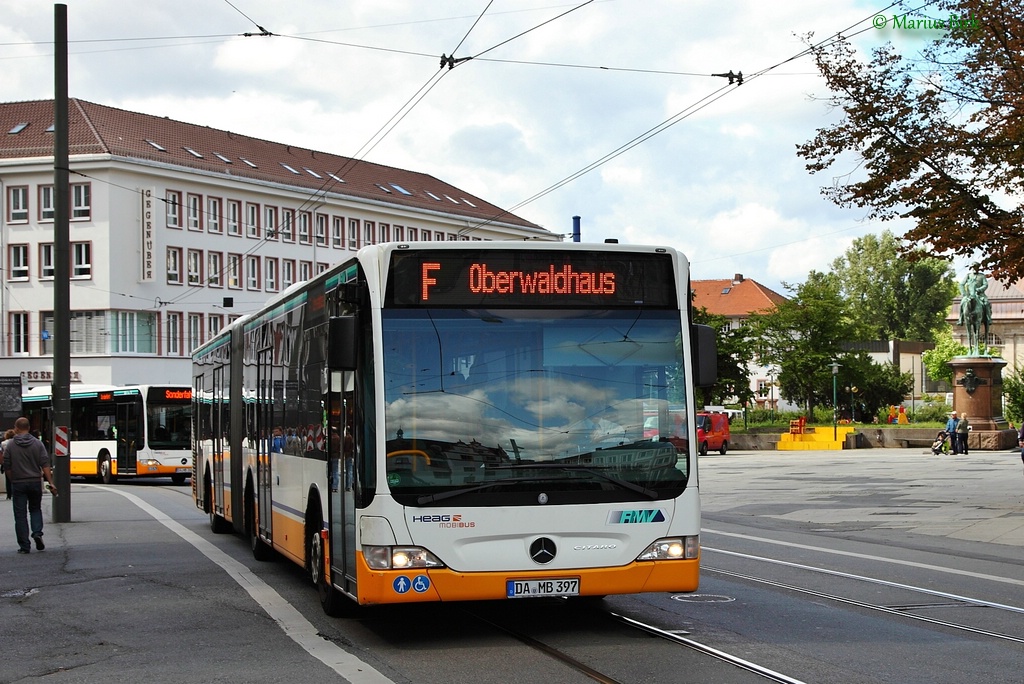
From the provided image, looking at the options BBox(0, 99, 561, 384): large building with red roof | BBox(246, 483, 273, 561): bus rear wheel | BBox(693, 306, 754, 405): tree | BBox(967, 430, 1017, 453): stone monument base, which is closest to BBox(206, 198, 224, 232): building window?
BBox(0, 99, 561, 384): large building with red roof

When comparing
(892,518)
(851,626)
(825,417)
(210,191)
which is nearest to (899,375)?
(825,417)

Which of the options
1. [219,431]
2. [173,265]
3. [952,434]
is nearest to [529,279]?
[219,431]

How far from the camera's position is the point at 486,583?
9.09 m

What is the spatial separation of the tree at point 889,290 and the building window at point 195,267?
63.6 m

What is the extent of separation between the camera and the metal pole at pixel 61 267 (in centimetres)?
2233

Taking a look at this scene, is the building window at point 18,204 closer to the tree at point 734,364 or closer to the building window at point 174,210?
the building window at point 174,210

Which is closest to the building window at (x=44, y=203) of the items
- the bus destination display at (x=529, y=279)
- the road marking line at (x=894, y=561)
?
the road marking line at (x=894, y=561)

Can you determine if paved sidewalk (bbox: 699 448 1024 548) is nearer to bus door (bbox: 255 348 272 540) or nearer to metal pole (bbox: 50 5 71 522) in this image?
bus door (bbox: 255 348 272 540)

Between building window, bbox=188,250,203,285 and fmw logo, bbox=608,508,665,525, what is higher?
building window, bbox=188,250,203,285

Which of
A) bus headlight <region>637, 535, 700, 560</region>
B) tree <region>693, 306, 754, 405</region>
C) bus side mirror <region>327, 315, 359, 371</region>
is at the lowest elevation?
bus headlight <region>637, 535, 700, 560</region>

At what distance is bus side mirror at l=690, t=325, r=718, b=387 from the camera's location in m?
9.53

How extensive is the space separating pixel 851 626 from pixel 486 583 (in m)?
2.81

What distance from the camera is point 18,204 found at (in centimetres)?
7350

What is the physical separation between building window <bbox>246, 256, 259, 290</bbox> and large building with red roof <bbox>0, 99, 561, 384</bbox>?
0.09 meters
